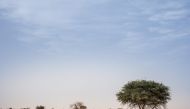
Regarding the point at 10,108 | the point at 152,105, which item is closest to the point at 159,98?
the point at 152,105

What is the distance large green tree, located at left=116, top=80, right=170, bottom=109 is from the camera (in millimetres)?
63031

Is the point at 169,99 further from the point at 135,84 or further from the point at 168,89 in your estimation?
the point at 135,84

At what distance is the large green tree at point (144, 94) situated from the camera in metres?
63.0

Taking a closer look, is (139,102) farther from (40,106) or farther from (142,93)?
(40,106)

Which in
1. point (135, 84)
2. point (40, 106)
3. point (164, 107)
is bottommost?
point (164, 107)

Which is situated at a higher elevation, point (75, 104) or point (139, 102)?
point (75, 104)

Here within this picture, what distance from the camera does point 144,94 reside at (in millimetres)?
62656

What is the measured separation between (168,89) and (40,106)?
3949 cm

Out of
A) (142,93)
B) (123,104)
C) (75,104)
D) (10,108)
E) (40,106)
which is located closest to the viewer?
(142,93)

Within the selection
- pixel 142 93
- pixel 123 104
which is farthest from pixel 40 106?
pixel 142 93

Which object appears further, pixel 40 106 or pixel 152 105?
pixel 40 106

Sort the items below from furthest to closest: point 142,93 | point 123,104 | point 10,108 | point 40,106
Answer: point 10,108, point 40,106, point 123,104, point 142,93

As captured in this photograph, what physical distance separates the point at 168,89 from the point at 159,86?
231 centimetres

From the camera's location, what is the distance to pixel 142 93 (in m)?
62.4
